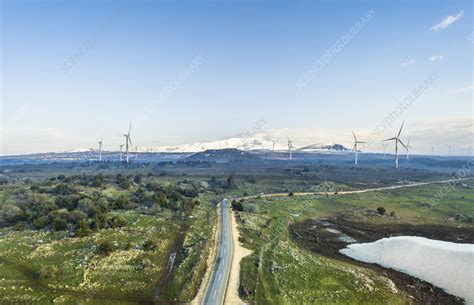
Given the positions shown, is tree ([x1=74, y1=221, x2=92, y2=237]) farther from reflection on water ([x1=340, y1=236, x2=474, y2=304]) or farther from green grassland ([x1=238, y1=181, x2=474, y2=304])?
reflection on water ([x1=340, y1=236, x2=474, y2=304])

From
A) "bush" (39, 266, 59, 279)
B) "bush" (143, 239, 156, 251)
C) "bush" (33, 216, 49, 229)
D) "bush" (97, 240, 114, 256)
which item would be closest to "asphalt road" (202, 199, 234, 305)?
"bush" (143, 239, 156, 251)

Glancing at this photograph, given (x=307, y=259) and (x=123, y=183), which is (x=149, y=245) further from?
(x=123, y=183)

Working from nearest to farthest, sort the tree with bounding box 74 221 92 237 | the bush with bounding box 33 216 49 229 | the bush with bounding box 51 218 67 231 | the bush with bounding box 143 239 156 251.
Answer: the bush with bounding box 143 239 156 251
the tree with bounding box 74 221 92 237
the bush with bounding box 51 218 67 231
the bush with bounding box 33 216 49 229

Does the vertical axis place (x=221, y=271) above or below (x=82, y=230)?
below

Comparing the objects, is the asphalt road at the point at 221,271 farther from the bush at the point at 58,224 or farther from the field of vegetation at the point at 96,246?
the bush at the point at 58,224

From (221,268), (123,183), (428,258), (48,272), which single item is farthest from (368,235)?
(123,183)

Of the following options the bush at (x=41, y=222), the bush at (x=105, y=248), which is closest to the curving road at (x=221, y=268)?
the bush at (x=105, y=248)
